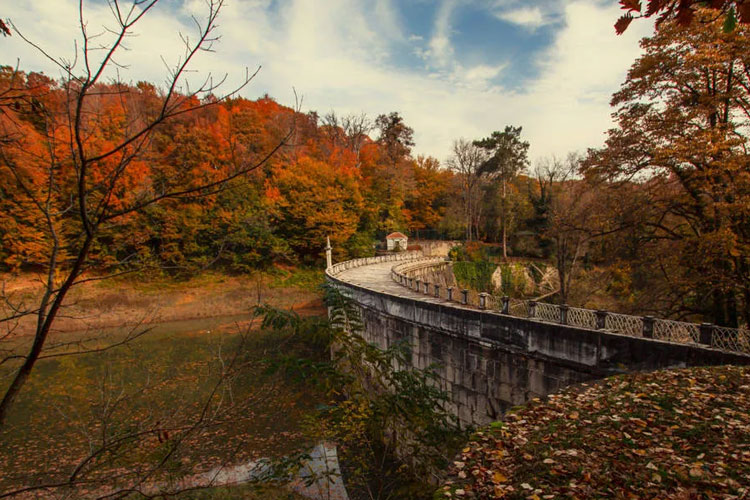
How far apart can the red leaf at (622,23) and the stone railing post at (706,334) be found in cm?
596

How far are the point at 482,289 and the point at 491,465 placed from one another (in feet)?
92.9

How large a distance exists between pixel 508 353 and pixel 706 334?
3680 millimetres

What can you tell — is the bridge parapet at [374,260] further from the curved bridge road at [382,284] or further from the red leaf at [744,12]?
the red leaf at [744,12]

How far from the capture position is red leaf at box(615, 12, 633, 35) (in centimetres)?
272

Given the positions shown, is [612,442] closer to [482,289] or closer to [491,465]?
[491,465]

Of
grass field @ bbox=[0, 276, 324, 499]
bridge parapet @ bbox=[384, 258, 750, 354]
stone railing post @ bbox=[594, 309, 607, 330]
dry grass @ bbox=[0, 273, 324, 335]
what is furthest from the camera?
dry grass @ bbox=[0, 273, 324, 335]

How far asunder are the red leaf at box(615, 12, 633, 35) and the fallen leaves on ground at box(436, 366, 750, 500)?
3699 millimetres

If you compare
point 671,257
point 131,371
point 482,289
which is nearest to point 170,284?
point 131,371

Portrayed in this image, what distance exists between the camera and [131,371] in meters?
15.8

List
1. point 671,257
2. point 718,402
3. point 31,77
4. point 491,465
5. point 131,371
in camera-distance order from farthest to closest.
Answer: point 131,371
point 671,257
point 718,402
point 491,465
point 31,77

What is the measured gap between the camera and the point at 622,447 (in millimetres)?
3613

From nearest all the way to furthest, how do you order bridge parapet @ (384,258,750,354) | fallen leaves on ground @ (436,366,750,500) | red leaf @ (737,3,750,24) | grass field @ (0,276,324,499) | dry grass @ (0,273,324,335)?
red leaf @ (737,3,750,24) → fallen leaves on ground @ (436,366,750,500) → bridge parapet @ (384,258,750,354) → grass field @ (0,276,324,499) → dry grass @ (0,273,324,335)

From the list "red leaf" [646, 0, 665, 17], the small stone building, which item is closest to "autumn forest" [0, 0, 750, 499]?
"red leaf" [646, 0, 665, 17]

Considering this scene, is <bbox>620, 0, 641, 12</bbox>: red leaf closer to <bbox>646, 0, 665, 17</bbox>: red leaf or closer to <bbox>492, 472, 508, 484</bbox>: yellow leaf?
<bbox>646, 0, 665, 17</bbox>: red leaf
